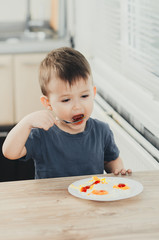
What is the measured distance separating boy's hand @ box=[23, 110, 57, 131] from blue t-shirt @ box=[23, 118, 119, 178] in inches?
5.5

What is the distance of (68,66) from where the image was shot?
48.6 inches

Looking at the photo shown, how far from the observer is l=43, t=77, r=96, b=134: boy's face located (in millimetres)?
1199

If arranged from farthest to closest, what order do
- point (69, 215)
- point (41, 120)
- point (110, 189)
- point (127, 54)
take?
point (127, 54)
point (41, 120)
point (110, 189)
point (69, 215)

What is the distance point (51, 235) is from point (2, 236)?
9cm

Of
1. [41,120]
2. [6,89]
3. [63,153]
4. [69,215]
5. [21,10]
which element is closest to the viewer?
[69,215]

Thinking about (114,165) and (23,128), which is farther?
(114,165)

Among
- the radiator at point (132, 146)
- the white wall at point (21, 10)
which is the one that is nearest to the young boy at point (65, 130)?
the radiator at point (132, 146)

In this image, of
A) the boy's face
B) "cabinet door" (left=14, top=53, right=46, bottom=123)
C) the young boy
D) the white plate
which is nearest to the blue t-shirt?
the young boy

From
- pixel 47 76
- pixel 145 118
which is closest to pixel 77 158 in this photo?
pixel 47 76

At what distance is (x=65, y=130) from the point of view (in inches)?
53.1

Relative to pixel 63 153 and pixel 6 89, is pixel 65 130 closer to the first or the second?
pixel 63 153

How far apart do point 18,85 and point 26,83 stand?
65 millimetres

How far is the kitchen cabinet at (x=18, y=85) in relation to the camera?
3.30 metres

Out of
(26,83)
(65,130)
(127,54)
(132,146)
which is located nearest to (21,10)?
(26,83)
